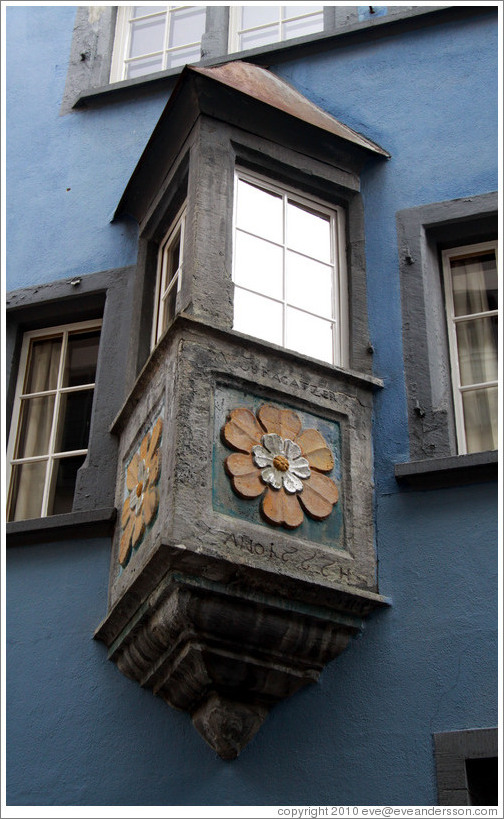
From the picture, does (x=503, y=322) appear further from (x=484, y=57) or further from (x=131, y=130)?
(x=131, y=130)

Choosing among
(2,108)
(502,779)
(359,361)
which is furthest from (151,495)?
(2,108)

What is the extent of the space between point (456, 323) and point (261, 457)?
6.18 ft

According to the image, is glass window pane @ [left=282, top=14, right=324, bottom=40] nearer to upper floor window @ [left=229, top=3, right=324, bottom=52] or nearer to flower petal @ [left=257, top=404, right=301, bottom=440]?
upper floor window @ [left=229, top=3, right=324, bottom=52]

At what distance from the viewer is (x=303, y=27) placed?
986 centimetres

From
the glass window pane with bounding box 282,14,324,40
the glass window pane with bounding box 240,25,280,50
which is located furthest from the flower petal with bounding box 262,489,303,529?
the glass window pane with bounding box 240,25,280,50

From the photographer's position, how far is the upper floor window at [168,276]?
26.2ft

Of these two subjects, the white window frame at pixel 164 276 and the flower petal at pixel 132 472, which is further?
the white window frame at pixel 164 276

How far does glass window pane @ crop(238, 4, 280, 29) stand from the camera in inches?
393

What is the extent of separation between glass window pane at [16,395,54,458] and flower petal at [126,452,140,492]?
123cm

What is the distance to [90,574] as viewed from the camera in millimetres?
7410

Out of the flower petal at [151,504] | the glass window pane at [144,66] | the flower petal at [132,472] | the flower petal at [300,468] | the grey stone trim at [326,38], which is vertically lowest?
the flower petal at [151,504]

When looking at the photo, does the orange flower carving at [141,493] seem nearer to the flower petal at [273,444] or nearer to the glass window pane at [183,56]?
the flower petal at [273,444]

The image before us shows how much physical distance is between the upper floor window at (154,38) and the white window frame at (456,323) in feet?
10.1

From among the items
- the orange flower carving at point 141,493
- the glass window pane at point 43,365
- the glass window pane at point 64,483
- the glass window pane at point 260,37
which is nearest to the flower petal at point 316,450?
the orange flower carving at point 141,493
